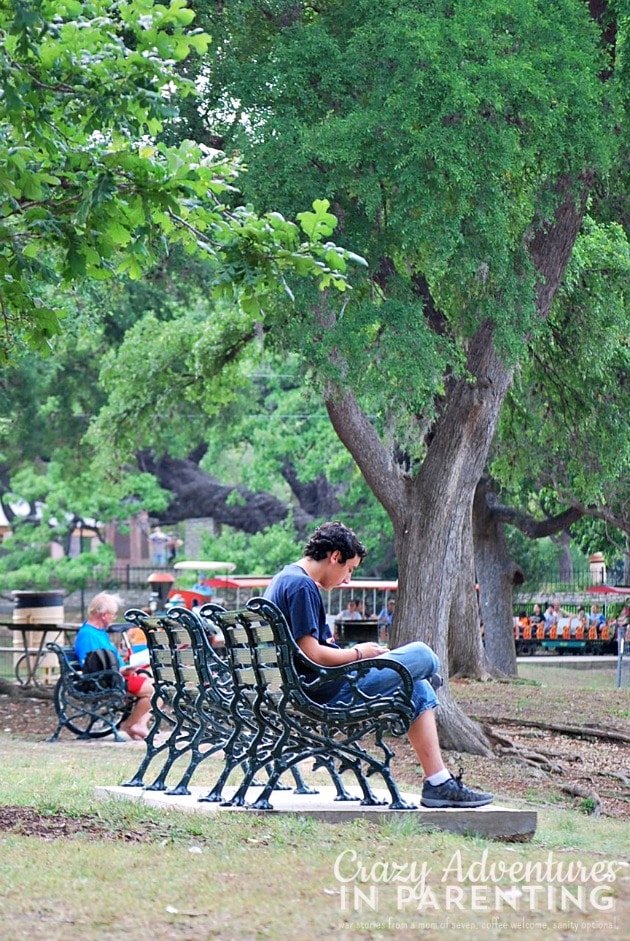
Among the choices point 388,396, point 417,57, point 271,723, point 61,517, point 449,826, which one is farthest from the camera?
point 61,517

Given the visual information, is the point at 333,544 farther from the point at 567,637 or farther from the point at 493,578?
the point at 567,637

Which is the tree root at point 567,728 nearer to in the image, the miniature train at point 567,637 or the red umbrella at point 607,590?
the miniature train at point 567,637

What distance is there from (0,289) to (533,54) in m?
6.23

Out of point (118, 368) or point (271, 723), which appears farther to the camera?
point (118, 368)

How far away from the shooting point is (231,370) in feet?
69.3

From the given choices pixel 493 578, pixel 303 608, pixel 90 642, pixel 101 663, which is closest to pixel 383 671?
pixel 303 608

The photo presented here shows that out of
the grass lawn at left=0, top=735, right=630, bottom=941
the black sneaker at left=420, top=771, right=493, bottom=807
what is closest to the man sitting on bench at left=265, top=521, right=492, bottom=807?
the black sneaker at left=420, top=771, right=493, bottom=807

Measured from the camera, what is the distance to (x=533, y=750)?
44.0 feet

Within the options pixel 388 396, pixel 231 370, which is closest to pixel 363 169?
pixel 388 396

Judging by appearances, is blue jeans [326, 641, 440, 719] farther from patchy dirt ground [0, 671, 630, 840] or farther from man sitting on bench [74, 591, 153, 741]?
man sitting on bench [74, 591, 153, 741]

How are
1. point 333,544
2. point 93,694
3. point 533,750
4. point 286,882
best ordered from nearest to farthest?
point 286,882
point 333,544
point 93,694
point 533,750

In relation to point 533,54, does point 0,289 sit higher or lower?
lower

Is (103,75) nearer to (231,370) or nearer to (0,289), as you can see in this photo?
(0,289)

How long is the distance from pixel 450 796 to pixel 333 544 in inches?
52.5
